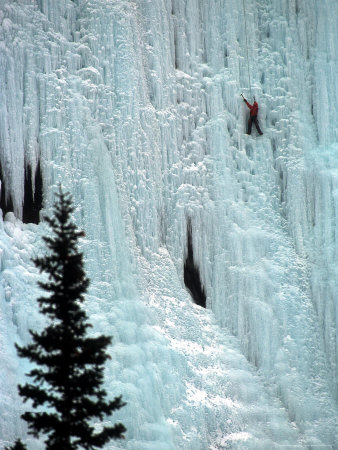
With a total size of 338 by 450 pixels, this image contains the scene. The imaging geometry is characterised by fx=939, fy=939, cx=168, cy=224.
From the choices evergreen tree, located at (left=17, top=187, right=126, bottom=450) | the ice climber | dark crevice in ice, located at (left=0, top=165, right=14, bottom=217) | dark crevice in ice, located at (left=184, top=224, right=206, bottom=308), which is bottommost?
evergreen tree, located at (left=17, top=187, right=126, bottom=450)

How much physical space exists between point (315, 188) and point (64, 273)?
6.78m

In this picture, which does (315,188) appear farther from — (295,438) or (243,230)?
(295,438)

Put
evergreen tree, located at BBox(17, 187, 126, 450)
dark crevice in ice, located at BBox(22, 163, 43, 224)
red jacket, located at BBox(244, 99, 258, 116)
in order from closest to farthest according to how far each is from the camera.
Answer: evergreen tree, located at BBox(17, 187, 126, 450), dark crevice in ice, located at BBox(22, 163, 43, 224), red jacket, located at BBox(244, 99, 258, 116)

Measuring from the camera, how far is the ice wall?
12.4 meters

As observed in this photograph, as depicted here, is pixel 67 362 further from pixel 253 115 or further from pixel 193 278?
pixel 253 115

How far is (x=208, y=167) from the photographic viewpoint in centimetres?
1332

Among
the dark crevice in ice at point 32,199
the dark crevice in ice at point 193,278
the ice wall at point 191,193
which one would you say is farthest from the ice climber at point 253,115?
the dark crevice in ice at point 32,199

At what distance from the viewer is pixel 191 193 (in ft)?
43.1

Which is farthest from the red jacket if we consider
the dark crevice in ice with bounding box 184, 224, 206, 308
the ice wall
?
the dark crevice in ice with bounding box 184, 224, 206, 308

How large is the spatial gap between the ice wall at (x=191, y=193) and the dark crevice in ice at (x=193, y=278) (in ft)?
0.33

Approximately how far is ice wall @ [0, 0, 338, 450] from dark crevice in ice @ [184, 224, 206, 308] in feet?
0.33

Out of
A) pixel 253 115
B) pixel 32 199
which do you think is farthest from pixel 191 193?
pixel 32 199

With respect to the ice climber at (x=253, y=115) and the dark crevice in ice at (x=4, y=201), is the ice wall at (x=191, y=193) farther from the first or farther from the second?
the ice climber at (x=253, y=115)

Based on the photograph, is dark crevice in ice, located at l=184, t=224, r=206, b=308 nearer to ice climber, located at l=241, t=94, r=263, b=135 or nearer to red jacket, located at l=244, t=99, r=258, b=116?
ice climber, located at l=241, t=94, r=263, b=135
